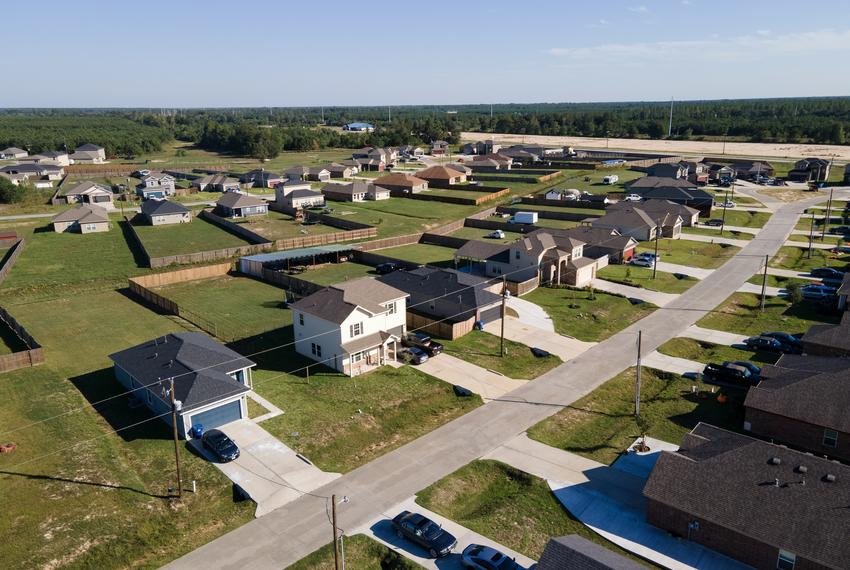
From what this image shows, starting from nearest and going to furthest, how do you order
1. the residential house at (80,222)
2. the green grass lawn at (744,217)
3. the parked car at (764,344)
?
1. the parked car at (764,344)
2. the green grass lawn at (744,217)
3. the residential house at (80,222)

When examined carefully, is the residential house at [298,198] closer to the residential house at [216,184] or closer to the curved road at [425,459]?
the residential house at [216,184]

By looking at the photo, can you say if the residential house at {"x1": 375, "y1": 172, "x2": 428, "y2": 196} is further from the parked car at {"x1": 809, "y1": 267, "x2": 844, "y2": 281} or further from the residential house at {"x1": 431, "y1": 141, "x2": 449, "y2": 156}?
the parked car at {"x1": 809, "y1": 267, "x2": 844, "y2": 281}

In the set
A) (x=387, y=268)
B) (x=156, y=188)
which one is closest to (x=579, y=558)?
(x=387, y=268)

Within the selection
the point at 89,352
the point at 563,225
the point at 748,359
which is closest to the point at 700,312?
the point at 748,359

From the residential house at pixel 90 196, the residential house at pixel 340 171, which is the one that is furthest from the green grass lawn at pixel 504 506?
the residential house at pixel 340 171

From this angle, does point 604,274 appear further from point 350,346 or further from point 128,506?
point 128,506

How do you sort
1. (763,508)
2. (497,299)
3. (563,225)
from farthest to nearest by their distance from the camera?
(563,225)
(497,299)
(763,508)
